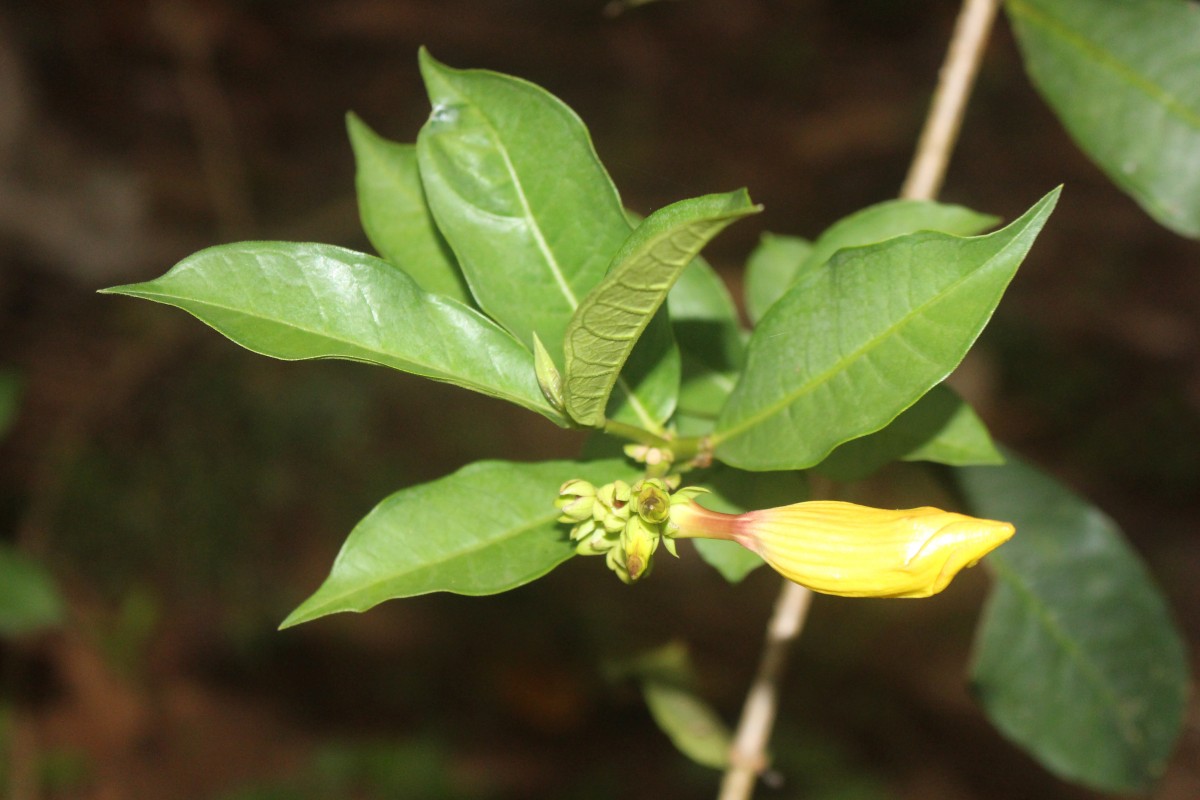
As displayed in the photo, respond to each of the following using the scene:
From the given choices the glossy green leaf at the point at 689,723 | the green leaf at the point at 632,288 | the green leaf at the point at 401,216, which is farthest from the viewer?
the glossy green leaf at the point at 689,723

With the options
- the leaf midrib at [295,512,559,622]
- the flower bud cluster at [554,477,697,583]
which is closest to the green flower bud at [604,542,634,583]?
the flower bud cluster at [554,477,697,583]

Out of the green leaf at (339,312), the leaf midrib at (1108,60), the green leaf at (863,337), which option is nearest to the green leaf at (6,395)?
the green leaf at (339,312)

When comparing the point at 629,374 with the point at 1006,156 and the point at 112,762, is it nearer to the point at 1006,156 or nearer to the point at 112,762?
the point at 112,762

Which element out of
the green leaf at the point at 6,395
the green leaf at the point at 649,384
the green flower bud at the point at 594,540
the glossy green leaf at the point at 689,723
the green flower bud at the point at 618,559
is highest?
the green leaf at the point at 6,395

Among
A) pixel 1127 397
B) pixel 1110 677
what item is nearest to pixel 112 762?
pixel 1110 677

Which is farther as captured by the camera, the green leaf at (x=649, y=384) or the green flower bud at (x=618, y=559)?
the green leaf at (x=649, y=384)

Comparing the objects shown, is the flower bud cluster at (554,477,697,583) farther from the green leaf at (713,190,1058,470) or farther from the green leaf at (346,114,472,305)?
the green leaf at (346,114,472,305)

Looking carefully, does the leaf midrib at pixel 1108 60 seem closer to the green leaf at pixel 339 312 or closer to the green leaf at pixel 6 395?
the green leaf at pixel 339 312

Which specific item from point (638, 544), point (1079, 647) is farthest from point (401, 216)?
point (1079, 647)
